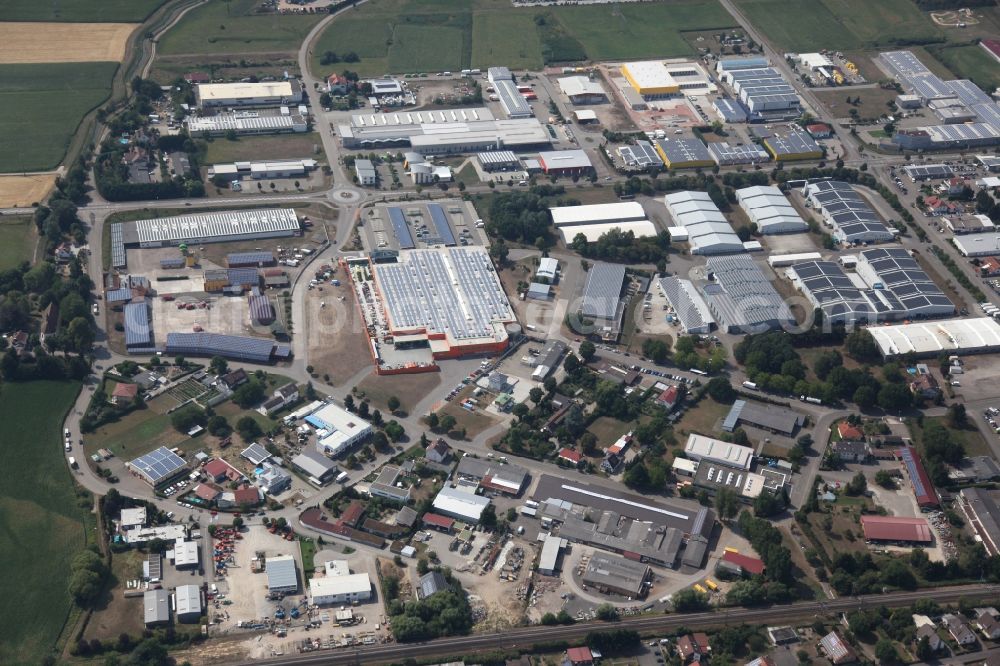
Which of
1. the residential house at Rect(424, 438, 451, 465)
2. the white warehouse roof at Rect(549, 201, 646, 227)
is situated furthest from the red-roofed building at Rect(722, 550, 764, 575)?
the white warehouse roof at Rect(549, 201, 646, 227)

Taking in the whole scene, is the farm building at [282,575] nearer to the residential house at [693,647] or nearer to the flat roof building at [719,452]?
the residential house at [693,647]

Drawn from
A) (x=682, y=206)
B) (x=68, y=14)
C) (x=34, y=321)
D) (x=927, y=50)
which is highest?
(x=68, y=14)

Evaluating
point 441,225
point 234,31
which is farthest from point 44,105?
point 441,225

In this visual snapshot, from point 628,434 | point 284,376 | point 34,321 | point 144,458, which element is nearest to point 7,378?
point 34,321

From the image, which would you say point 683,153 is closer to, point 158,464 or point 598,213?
point 598,213

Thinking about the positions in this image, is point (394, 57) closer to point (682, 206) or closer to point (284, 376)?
point (682, 206)

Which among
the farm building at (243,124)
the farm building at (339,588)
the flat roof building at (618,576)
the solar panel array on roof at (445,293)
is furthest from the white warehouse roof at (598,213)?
the farm building at (339,588)
